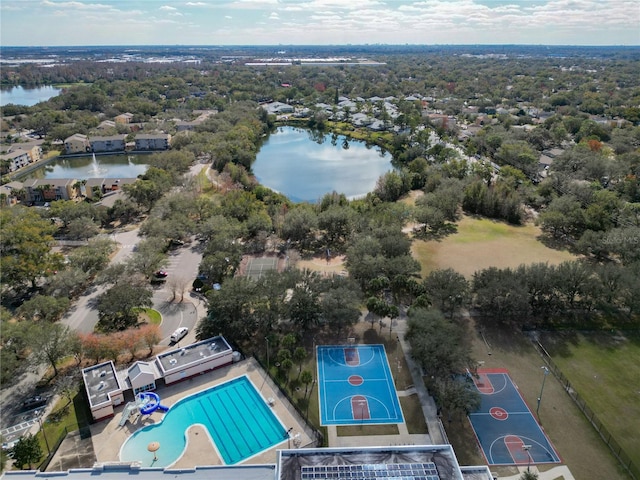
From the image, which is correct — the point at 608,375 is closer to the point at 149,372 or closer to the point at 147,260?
the point at 149,372

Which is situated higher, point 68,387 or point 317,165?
point 68,387

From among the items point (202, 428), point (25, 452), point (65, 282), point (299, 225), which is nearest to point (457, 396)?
point (202, 428)

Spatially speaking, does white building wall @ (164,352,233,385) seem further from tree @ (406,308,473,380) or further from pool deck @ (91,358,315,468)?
tree @ (406,308,473,380)

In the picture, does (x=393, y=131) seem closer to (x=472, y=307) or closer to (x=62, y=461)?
(x=472, y=307)

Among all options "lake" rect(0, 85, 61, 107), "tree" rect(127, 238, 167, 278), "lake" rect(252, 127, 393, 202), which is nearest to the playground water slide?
"tree" rect(127, 238, 167, 278)

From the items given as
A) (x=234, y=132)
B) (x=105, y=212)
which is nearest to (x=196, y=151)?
(x=234, y=132)

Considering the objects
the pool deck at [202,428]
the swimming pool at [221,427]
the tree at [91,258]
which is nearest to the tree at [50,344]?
the pool deck at [202,428]

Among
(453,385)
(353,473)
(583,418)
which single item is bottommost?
(583,418)
